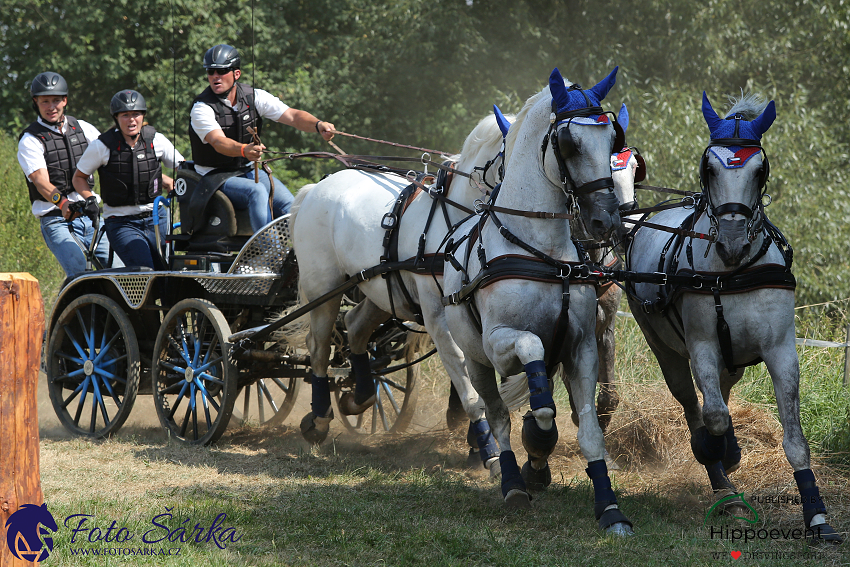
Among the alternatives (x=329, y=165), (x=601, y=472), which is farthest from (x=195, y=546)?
(x=329, y=165)

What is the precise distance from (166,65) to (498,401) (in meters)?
12.9

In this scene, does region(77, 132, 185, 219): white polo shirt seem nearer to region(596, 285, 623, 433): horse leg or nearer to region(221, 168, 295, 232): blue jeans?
region(221, 168, 295, 232): blue jeans

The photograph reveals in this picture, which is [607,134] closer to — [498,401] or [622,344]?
[498,401]

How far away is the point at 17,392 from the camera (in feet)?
8.49

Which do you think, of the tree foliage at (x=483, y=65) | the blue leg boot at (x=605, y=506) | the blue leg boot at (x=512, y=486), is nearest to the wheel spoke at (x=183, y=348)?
the blue leg boot at (x=512, y=486)

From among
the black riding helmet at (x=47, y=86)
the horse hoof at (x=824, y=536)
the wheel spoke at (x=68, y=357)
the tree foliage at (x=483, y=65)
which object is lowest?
the horse hoof at (x=824, y=536)

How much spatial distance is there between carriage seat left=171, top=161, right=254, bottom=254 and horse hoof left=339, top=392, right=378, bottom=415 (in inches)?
54.2

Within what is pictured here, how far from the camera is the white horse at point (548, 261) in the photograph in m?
3.46

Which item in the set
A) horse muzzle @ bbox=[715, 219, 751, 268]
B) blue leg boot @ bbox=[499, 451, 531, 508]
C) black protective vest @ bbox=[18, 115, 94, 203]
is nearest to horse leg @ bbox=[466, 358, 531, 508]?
blue leg boot @ bbox=[499, 451, 531, 508]

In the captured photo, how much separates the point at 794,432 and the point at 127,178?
504cm

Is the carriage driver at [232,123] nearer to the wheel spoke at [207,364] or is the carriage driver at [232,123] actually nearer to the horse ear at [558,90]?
the wheel spoke at [207,364]

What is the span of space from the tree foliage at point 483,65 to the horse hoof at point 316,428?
6.73m

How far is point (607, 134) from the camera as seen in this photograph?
347cm

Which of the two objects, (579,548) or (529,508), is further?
(529,508)
